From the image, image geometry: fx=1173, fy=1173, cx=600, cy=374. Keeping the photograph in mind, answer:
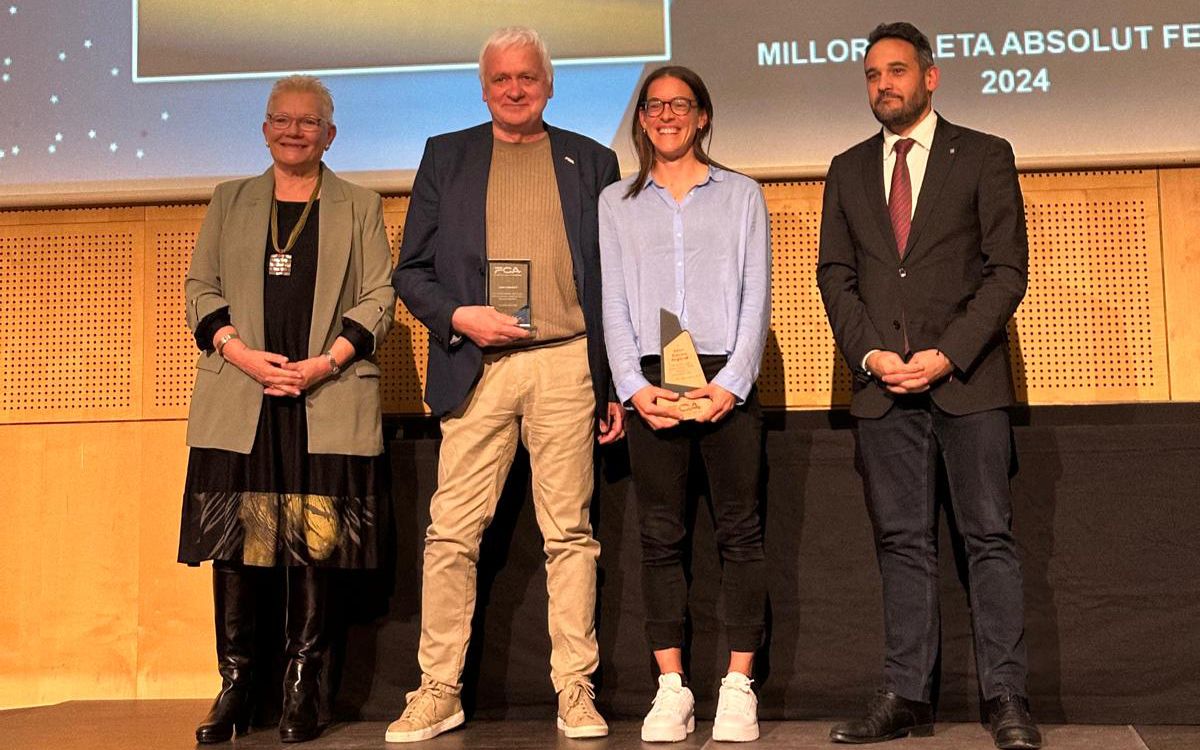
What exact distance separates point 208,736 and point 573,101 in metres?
2.24

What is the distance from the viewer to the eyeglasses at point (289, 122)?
3172mm

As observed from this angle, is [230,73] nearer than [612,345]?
No

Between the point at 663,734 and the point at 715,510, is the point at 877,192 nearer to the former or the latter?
the point at 715,510

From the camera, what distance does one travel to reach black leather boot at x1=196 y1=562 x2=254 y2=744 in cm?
305

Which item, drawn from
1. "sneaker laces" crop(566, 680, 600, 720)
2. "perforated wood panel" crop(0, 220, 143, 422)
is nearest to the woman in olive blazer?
"sneaker laces" crop(566, 680, 600, 720)

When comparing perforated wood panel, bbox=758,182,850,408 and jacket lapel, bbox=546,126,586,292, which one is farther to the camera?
perforated wood panel, bbox=758,182,850,408

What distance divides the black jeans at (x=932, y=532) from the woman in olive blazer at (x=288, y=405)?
1.33 metres

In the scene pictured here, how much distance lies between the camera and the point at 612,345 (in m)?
2.93

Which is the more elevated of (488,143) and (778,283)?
(488,143)

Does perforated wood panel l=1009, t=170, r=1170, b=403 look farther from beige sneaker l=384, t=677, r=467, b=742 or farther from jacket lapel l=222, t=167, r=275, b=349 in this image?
jacket lapel l=222, t=167, r=275, b=349

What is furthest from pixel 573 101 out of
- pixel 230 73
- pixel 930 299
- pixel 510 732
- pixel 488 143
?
pixel 510 732

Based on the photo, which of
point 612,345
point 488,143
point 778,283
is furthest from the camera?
point 778,283

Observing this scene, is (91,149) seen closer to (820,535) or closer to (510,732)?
(510,732)

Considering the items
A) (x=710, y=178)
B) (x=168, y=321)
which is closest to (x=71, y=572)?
(x=168, y=321)
